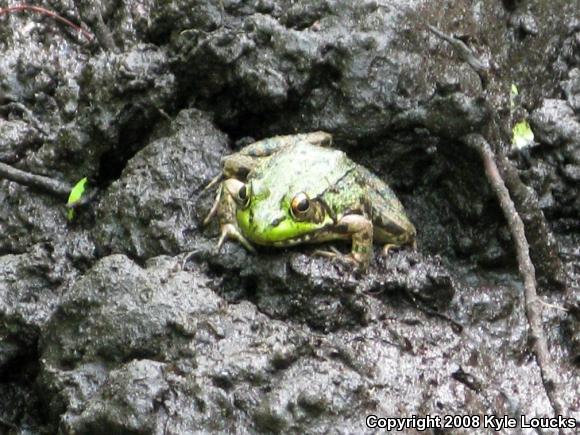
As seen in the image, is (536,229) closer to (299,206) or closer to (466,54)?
(466,54)

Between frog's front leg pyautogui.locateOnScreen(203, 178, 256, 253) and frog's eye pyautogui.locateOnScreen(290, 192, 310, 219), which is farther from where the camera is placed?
frog's front leg pyautogui.locateOnScreen(203, 178, 256, 253)

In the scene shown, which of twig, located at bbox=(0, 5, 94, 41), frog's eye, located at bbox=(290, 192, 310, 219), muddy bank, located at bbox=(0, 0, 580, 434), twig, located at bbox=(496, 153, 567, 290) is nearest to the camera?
muddy bank, located at bbox=(0, 0, 580, 434)

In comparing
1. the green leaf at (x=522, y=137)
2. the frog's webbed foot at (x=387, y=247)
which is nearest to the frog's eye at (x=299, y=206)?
the frog's webbed foot at (x=387, y=247)

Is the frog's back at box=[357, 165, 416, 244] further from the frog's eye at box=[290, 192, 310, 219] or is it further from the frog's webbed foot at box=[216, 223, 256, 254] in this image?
the frog's webbed foot at box=[216, 223, 256, 254]

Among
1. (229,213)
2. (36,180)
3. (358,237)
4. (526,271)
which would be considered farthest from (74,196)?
(526,271)

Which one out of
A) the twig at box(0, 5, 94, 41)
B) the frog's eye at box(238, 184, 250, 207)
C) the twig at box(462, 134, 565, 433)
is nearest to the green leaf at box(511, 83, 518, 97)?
the twig at box(462, 134, 565, 433)

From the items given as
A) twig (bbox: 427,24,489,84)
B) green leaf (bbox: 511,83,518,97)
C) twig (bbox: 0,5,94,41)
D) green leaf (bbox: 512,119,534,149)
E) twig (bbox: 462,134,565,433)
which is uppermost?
twig (bbox: 0,5,94,41)
